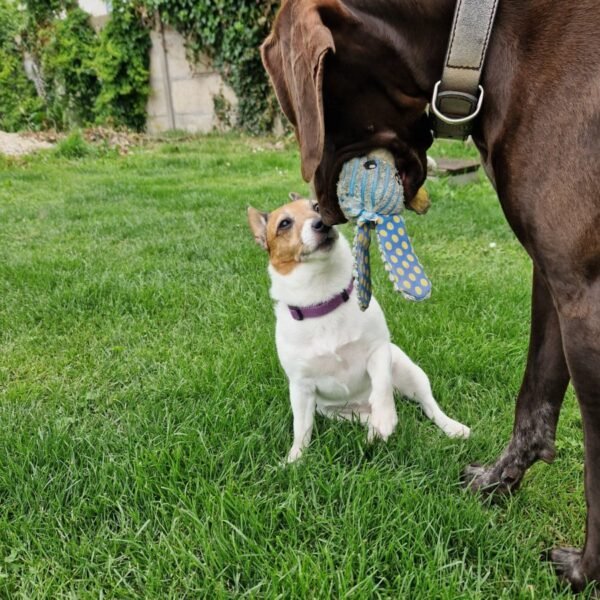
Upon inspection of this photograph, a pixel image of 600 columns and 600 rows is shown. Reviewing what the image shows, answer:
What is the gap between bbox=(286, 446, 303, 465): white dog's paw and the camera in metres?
2.28

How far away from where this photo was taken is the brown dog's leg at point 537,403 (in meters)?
1.88

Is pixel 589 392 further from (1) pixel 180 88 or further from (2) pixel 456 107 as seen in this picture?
(1) pixel 180 88

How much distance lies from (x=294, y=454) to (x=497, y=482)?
723 mm

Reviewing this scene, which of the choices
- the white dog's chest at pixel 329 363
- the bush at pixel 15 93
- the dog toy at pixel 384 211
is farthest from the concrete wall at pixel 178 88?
the dog toy at pixel 384 211

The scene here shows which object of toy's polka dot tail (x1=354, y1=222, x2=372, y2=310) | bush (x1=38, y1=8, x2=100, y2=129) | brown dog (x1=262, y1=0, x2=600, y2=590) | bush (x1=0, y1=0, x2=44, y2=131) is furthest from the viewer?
bush (x1=0, y1=0, x2=44, y2=131)

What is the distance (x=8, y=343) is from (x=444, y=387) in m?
2.29

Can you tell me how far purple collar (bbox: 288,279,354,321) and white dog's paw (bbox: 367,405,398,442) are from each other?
452mm

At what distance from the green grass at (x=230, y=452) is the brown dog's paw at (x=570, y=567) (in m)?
0.04

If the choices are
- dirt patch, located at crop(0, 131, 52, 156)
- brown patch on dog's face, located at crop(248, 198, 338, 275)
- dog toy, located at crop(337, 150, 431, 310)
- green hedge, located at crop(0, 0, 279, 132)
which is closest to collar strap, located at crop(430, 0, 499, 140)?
dog toy, located at crop(337, 150, 431, 310)

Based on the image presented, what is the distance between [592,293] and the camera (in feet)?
4.46

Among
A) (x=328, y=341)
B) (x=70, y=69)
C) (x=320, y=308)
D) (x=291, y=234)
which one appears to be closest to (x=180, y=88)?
(x=70, y=69)

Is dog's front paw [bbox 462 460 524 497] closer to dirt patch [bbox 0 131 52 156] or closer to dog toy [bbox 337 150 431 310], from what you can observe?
dog toy [bbox 337 150 431 310]

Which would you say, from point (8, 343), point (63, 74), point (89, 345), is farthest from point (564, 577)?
point (63, 74)

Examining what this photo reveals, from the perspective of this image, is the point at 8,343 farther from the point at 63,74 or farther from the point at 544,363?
the point at 63,74
